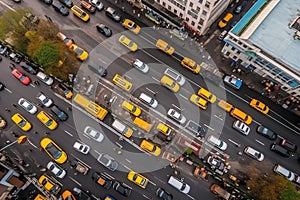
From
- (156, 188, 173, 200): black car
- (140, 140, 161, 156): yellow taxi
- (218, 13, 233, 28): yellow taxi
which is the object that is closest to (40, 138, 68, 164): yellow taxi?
(140, 140, 161, 156): yellow taxi

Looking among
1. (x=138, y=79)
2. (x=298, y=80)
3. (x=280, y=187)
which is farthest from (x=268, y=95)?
(x=138, y=79)

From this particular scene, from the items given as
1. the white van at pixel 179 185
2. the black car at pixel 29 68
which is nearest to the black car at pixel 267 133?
the white van at pixel 179 185

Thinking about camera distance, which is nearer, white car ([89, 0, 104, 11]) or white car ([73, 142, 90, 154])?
white car ([73, 142, 90, 154])

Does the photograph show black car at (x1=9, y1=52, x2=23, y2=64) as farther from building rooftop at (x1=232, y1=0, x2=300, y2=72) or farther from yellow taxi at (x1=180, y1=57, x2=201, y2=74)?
building rooftop at (x1=232, y1=0, x2=300, y2=72)

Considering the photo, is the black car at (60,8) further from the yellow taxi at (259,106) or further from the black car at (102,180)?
the yellow taxi at (259,106)

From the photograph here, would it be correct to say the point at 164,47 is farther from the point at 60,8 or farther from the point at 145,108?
the point at 60,8
